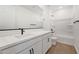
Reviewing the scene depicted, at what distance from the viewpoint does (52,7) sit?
3580 mm

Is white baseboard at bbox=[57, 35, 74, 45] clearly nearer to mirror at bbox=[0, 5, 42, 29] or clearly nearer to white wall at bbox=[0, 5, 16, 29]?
mirror at bbox=[0, 5, 42, 29]

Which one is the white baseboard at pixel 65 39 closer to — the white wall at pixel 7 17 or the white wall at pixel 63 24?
the white wall at pixel 63 24

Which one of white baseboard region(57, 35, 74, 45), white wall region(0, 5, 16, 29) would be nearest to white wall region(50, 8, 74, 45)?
white baseboard region(57, 35, 74, 45)

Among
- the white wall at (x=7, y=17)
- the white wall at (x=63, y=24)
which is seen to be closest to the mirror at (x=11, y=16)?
the white wall at (x=7, y=17)

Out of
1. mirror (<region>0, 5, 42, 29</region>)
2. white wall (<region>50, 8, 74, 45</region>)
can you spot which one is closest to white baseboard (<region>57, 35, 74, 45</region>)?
white wall (<region>50, 8, 74, 45</region>)

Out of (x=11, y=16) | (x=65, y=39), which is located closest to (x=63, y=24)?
(x=65, y=39)

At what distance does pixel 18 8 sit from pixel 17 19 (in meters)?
→ 0.25

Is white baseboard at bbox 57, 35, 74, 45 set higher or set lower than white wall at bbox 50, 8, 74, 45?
lower

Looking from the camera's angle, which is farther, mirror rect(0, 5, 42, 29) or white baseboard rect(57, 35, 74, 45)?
white baseboard rect(57, 35, 74, 45)

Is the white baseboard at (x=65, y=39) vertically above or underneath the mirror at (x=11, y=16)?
underneath

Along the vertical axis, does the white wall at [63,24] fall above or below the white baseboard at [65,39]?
above

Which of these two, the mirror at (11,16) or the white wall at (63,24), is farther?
the white wall at (63,24)

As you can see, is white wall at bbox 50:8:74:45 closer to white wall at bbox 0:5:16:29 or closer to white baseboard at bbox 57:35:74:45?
white baseboard at bbox 57:35:74:45
